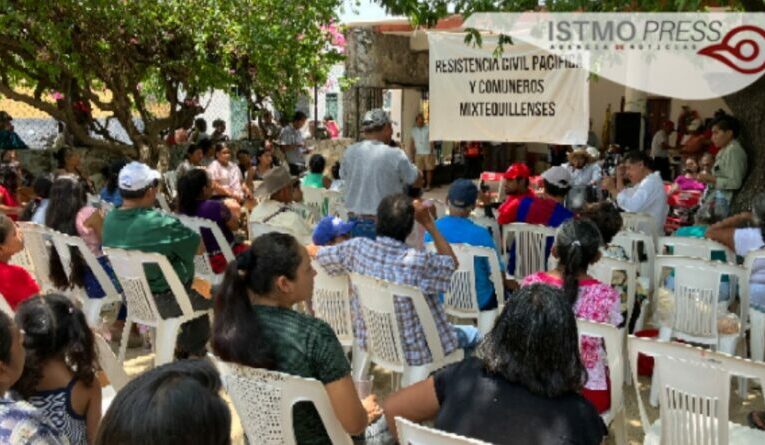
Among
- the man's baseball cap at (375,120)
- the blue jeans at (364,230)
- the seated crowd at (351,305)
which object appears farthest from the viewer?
the man's baseball cap at (375,120)

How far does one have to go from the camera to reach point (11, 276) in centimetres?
350

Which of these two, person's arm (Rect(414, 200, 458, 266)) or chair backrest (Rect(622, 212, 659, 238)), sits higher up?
person's arm (Rect(414, 200, 458, 266))

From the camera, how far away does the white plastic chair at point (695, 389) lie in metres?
2.54

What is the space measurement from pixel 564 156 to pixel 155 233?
35.9ft

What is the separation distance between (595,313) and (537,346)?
121 cm

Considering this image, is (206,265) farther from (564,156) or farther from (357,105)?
(564,156)

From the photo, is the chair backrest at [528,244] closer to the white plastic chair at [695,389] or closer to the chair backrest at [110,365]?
the white plastic chair at [695,389]

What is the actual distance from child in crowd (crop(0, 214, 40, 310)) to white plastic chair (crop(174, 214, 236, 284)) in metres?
1.74

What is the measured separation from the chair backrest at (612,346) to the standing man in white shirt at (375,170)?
248cm

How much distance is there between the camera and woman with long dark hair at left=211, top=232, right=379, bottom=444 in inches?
93.5

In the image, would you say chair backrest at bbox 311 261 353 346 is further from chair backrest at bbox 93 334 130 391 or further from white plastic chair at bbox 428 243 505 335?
chair backrest at bbox 93 334 130 391

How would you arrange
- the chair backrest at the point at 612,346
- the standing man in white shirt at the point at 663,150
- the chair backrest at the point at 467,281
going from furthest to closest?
the standing man in white shirt at the point at 663,150 → the chair backrest at the point at 467,281 → the chair backrest at the point at 612,346

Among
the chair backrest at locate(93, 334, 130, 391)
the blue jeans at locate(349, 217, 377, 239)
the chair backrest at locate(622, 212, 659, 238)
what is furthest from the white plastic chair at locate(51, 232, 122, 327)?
the chair backrest at locate(622, 212, 659, 238)

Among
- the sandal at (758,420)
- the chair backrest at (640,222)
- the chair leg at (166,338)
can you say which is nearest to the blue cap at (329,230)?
the chair leg at (166,338)
